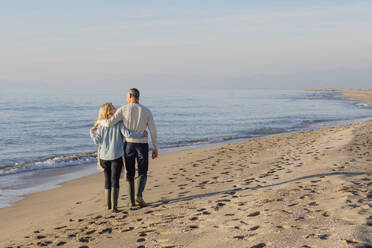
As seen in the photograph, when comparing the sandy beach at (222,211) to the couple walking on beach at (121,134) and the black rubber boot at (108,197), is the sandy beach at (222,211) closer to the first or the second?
the black rubber boot at (108,197)

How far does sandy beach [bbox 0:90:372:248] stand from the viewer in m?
4.23

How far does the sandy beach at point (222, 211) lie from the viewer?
4230 millimetres

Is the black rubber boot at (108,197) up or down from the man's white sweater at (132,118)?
down

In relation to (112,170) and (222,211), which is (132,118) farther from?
(222,211)

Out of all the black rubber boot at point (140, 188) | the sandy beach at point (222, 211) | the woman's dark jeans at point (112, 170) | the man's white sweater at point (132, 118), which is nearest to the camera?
the sandy beach at point (222, 211)

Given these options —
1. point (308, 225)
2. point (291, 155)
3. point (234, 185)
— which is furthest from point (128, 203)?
point (291, 155)

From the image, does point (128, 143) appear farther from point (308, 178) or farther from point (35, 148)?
point (35, 148)

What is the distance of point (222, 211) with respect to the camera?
542cm

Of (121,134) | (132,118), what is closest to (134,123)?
(132,118)

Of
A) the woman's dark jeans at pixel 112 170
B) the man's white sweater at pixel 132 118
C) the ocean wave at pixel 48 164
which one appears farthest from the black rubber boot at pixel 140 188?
the ocean wave at pixel 48 164

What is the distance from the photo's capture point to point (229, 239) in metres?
4.19

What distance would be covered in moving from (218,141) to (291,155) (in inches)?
340

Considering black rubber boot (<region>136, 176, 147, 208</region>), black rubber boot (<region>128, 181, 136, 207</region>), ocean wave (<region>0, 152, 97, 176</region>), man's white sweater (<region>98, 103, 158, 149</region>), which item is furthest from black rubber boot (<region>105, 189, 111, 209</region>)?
ocean wave (<region>0, 152, 97, 176</region>)

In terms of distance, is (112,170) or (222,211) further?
(112,170)
